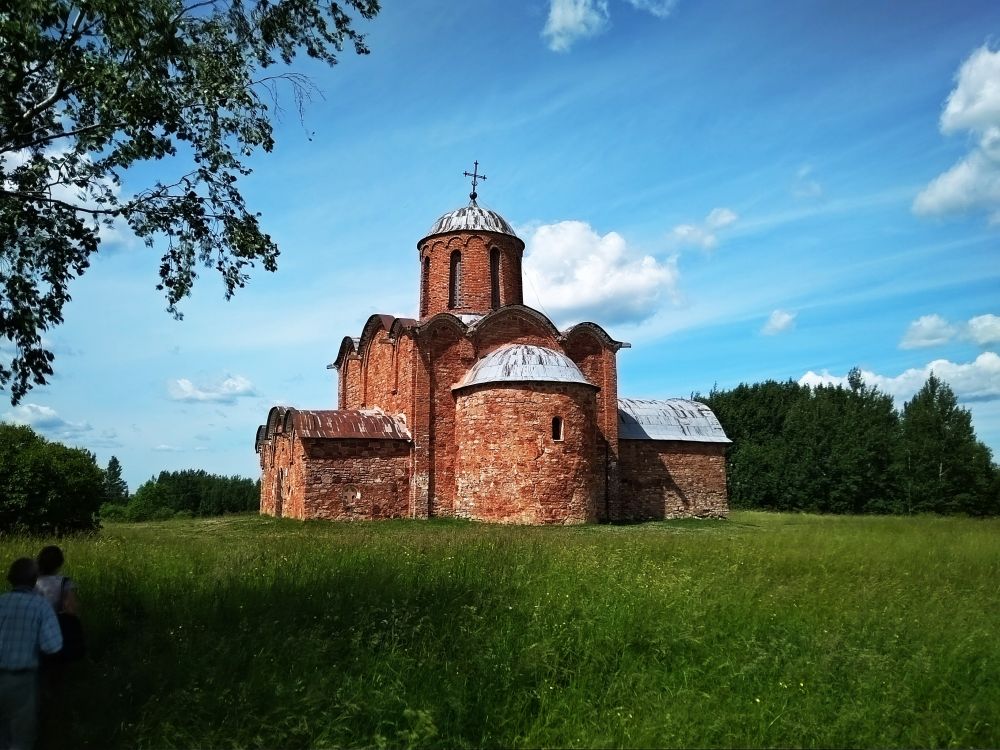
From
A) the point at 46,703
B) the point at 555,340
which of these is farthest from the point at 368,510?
the point at 46,703

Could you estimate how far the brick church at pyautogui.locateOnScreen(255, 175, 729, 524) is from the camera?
63.1 feet

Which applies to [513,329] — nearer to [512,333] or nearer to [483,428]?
[512,333]

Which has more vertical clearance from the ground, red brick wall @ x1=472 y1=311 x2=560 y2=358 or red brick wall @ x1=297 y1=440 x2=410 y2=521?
red brick wall @ x1=472 y1=311 x2=560 y2=358

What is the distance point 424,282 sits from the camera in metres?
24.2

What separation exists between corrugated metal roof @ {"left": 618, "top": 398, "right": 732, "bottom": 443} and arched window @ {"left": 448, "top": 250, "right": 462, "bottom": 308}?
665 cm

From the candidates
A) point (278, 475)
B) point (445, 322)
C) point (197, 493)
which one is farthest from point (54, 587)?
point (197, 493)

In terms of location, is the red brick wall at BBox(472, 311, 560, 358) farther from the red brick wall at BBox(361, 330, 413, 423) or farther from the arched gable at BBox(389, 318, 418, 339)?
the red brick wall at BBox(361, 330, 413, 423)

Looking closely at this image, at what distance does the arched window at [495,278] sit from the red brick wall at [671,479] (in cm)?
614

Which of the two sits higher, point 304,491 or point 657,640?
point 304,491

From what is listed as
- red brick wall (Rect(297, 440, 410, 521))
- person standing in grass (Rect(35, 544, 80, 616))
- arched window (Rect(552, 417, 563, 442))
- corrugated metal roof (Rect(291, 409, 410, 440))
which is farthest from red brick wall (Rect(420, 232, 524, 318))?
person standing in grass (Rect(35, 544, 80, 616))

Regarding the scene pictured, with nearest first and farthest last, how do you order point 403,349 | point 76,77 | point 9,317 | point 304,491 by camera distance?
point 76,77, point 9,317, point 304,491, point 403,349

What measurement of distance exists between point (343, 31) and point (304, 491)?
45.6ft

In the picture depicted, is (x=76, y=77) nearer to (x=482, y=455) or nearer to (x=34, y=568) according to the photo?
(x=34, y=568)

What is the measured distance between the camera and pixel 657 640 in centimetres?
639
